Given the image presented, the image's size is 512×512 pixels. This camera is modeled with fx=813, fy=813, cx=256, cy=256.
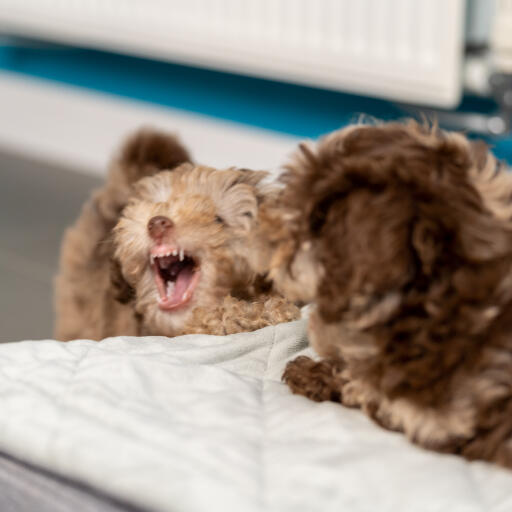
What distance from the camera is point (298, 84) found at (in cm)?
267

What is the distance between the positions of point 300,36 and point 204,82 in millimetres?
634

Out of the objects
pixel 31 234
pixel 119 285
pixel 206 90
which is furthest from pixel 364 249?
pixel 206 90

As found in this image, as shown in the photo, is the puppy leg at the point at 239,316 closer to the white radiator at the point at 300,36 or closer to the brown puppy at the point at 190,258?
the brown puppy at the point at 190,258

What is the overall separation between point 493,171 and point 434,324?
0.58 feet

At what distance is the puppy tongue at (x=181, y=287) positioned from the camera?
979 mm

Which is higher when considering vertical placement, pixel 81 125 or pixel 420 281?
pixel 420 281

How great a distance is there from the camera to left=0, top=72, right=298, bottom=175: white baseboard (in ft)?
8.55

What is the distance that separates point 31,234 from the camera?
205 centimetres

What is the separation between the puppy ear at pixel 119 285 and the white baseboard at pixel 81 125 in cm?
142

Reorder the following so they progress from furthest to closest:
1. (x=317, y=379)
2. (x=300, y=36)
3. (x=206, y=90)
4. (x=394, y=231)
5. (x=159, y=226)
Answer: (x=206, y=90) → (x=300, y=36) → (x=159, y=226) → (x=317, y=379) → (x=394, y=231)

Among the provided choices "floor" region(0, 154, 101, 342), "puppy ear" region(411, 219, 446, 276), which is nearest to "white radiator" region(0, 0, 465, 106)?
"floor" region(0, 154, 101, 342)


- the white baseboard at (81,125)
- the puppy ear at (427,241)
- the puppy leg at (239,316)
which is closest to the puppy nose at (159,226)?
the puppy leg at (239,316)

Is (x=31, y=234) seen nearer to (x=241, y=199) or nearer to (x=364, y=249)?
(x=241, y=199)

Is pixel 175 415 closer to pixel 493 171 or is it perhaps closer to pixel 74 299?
pixel 493 171
